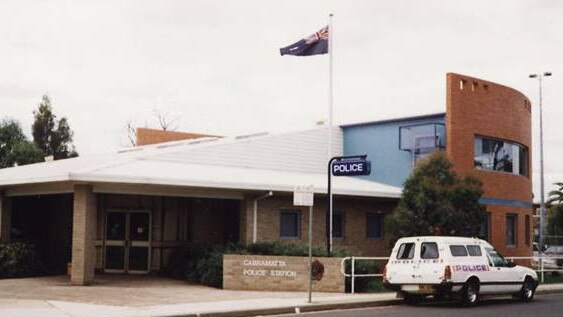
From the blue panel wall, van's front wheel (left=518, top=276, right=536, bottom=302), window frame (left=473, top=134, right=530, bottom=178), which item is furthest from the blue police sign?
window frame (left=473, top=134, right=530, bottom=178)

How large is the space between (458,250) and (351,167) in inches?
202

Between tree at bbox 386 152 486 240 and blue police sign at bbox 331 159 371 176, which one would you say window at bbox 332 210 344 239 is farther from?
blue police sign at bbox 331 159 371 176

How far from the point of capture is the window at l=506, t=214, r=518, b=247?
33125 millimetres

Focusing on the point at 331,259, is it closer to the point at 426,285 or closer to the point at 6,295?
the point at 426,285

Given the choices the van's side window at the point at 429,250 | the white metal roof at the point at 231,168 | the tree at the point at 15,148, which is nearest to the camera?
the van's side window at the point at 429,250

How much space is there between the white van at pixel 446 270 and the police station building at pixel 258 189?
6679 millimetres

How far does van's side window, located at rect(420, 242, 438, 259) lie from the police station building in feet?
23.1

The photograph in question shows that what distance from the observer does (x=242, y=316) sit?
1652 cm

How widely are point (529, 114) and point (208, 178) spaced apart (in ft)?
56.3

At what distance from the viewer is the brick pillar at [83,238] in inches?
865

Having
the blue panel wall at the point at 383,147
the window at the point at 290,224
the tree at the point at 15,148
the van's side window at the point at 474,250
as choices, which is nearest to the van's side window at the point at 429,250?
the van's side window at the point at 474,250

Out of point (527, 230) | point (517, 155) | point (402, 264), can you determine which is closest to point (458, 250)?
point (402, 264)

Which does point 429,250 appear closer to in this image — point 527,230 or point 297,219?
point 297,219

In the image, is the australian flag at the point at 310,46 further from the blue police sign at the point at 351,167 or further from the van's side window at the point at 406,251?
the van's side window at the point at 406,251
